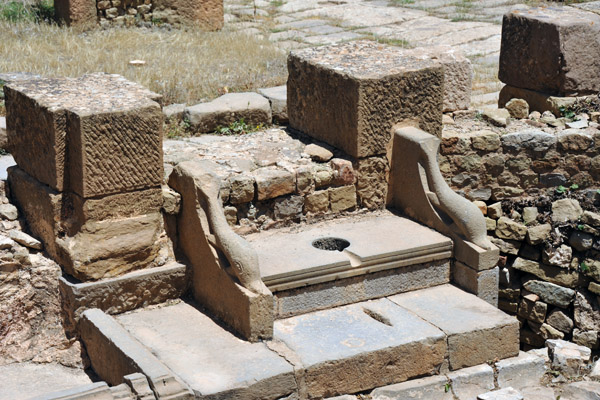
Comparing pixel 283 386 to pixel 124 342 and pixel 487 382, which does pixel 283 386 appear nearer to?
pixel 124 342

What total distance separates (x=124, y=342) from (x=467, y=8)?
9787 mm

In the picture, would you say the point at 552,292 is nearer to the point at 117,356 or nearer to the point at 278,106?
the point at 278,106

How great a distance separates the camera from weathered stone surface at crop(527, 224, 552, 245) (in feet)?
24.8

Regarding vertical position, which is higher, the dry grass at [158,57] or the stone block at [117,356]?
the dry grass at [158,57]

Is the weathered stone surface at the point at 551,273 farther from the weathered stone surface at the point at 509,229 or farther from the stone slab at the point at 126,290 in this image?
the stone slab at the point at 126,290

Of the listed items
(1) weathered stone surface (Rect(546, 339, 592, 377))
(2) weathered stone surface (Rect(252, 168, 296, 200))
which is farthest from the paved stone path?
(1) weathered stone surface (Rect(546, 339, 592, 377))

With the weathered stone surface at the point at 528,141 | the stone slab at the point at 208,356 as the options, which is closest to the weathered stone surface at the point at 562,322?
the weathered stone surface at the point at 528,141

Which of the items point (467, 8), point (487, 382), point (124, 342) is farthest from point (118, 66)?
point (467, 8)

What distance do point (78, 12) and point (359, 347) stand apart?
7203 mm

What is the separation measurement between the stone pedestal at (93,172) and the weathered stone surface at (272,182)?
78 centimetres

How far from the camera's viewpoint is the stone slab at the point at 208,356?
502cm

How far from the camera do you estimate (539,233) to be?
7.58 meters

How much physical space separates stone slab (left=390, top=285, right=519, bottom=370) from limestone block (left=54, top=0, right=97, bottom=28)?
→ 6.66 metres

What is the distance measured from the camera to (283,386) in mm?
5160
